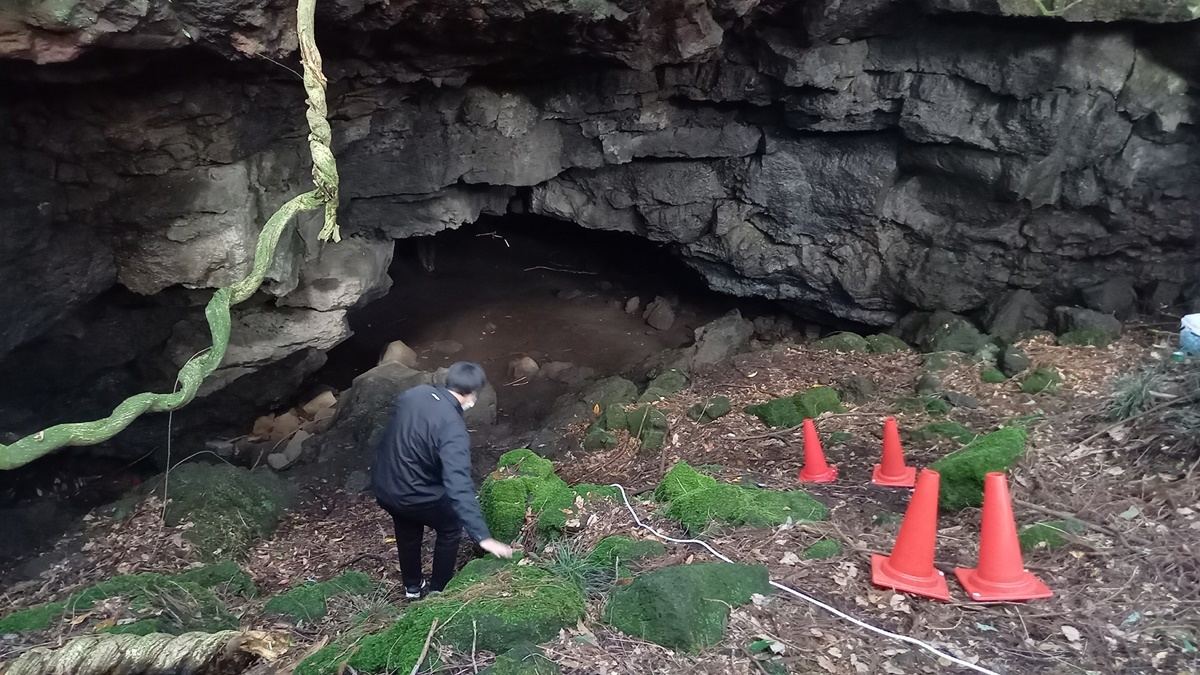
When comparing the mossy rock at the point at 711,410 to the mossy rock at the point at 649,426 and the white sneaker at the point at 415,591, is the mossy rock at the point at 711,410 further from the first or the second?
the white sneaker at the point at 415,591

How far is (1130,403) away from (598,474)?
3502mm

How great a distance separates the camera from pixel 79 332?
19.3 feet

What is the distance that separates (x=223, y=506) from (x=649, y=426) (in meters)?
3.30

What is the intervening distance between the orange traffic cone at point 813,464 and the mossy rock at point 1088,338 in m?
3.42

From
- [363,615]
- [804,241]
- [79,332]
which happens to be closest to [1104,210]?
[804,241]

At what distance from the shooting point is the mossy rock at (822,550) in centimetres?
344

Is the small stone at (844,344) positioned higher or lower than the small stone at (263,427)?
higher

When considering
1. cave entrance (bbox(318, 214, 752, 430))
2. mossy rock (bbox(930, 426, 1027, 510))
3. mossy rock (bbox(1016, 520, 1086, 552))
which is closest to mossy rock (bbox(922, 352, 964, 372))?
mossy rock (bbox(930, 426, 1027, 510))

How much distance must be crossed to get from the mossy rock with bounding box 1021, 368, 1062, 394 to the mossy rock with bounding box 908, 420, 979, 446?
0.92m

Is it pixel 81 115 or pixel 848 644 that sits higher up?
pixel 81 115

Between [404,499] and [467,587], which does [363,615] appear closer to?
[404,499]

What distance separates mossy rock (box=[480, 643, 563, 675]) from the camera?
2500mm

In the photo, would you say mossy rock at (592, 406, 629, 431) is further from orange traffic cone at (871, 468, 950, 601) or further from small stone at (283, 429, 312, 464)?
orange traffic cone at (871, 468, 950, 601)

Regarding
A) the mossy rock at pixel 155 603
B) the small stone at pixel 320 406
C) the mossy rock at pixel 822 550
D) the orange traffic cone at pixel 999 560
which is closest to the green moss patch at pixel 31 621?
the mossy rock at pixel 155 603
